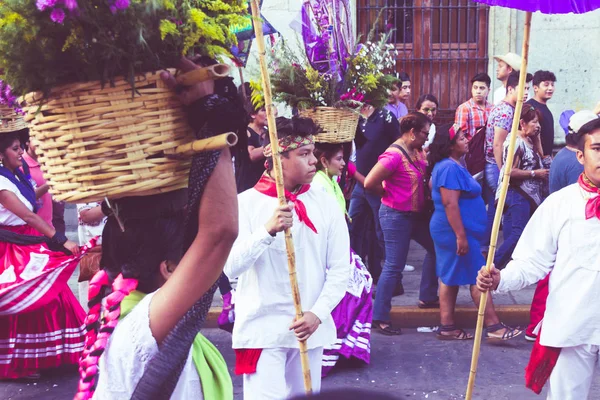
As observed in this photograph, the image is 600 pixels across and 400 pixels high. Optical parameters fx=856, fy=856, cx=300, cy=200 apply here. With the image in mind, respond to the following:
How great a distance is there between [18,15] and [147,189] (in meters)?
0.52

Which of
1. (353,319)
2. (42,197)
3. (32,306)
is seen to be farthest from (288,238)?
(42,197)

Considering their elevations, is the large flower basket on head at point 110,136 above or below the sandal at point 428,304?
above

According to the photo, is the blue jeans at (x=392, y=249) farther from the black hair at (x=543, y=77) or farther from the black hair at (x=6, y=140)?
the black hair at (x=6, y=140)

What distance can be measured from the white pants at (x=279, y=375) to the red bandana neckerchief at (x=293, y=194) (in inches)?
25.4

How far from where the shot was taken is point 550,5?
3.85 metres

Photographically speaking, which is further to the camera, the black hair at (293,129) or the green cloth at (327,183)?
the green cloth at (327,183)

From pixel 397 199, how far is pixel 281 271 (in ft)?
10.8

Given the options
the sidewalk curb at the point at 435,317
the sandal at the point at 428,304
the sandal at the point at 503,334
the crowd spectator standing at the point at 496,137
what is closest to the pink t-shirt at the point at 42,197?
the sidewalk curb at the point at 435,317

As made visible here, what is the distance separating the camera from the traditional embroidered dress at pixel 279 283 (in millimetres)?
4129

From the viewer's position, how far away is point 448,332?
23.8 ft

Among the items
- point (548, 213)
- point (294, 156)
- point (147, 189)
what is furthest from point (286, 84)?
point (147, 189)

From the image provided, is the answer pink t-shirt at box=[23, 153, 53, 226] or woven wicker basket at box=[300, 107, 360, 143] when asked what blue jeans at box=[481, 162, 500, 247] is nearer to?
woven wicker basket at box=[300, 107, 360, 143]

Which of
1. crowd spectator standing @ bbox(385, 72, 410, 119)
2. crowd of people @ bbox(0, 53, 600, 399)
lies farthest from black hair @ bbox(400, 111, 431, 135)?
crowd spectator standing @ bbox(385, 72, 410, 119)

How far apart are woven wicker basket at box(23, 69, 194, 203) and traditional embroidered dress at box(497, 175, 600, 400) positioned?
8.69 feet
